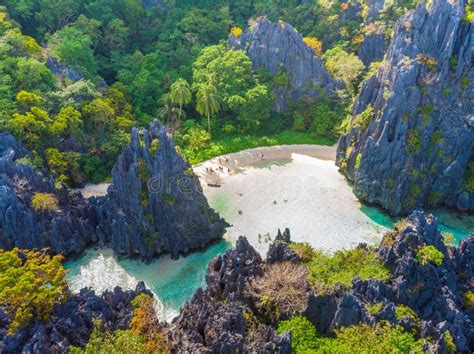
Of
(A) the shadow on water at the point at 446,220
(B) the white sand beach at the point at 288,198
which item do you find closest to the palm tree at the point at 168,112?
(B) the white sand beach at the point at 288,198

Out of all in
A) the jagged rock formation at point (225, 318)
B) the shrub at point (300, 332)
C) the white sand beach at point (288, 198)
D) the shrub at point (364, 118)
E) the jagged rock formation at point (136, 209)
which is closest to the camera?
the jagged rock formation at point (225, 318)

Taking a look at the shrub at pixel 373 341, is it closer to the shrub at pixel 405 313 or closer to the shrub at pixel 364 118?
the shrub at pixel 405 313

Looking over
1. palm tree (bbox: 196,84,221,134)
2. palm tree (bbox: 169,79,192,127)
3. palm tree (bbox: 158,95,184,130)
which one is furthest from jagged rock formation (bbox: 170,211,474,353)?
palm tree (bbox: 158,95,184,130)

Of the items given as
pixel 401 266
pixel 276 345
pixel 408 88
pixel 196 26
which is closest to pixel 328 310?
pixel 276 345

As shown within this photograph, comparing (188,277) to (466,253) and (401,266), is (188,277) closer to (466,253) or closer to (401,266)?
(401,266)

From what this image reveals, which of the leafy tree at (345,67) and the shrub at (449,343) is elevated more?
the leafy tree at (345,67)

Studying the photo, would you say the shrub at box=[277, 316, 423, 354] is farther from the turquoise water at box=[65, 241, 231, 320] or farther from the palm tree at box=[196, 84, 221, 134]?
the palm tree at box=[196, 84, 221, 134]
